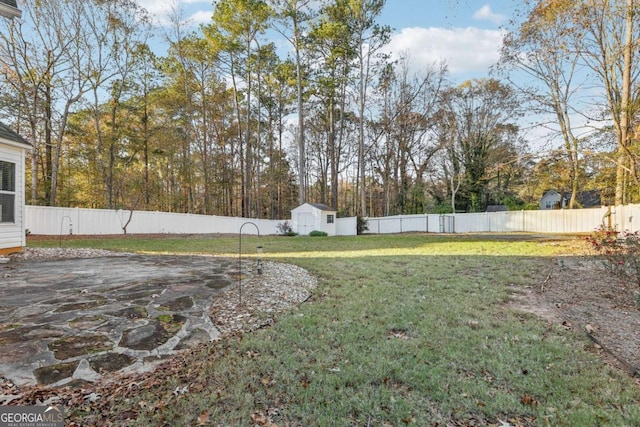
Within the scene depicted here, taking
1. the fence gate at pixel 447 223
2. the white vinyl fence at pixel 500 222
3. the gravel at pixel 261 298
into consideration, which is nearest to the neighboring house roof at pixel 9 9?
the gravel at pixel 261 298

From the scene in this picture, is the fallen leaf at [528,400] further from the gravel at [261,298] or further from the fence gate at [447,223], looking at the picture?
the fence gate at [447,223]

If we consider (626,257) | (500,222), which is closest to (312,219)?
(500,222)

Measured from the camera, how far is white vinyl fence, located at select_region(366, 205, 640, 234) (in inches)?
521

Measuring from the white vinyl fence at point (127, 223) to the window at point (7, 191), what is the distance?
5.61 m

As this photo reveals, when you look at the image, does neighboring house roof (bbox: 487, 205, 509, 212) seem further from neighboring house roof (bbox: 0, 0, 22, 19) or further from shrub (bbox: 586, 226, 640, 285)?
neighboring house roof (bbox: 0, 0, 22, 19)

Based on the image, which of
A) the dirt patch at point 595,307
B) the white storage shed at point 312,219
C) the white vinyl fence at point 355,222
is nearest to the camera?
the dirt patch at point 595,307

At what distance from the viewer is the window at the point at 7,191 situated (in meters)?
6.17

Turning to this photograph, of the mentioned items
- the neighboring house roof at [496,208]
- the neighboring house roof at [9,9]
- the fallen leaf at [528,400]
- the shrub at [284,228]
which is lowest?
the fallen leaf at [528,400]

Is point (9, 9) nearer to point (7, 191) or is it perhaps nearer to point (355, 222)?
point (7, 191)

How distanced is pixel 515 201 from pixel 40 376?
2332 cm

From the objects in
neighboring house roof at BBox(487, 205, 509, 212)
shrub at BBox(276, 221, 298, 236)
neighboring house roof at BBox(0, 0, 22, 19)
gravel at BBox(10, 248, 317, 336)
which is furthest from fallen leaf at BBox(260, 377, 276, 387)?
neighboring house roof at BBox(487, 205, 509, 212)

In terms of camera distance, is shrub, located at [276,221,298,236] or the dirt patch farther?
shrub, located at [276,221,298,236]

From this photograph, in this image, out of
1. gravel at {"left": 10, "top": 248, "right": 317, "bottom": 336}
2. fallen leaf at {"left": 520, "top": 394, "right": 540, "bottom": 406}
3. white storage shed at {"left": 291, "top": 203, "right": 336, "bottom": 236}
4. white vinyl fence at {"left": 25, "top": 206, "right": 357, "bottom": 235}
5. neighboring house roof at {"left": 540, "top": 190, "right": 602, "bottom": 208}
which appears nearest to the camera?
fallen leaf at {"left": 520, "top": 394, "right": 540, "bottom": 406}

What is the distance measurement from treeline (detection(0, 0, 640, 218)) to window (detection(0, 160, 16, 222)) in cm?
749
